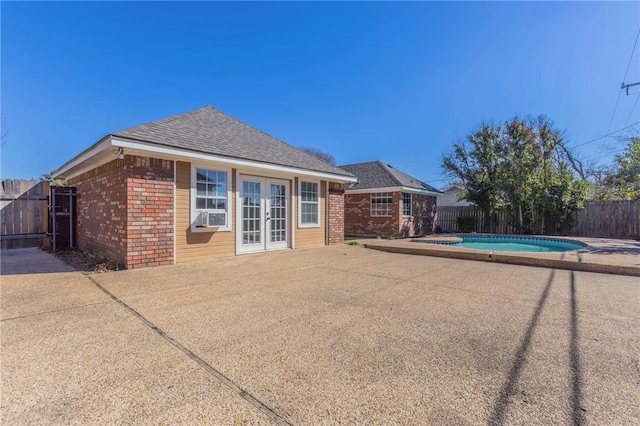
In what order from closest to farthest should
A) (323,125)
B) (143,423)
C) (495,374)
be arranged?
(143,423)
(495,374)
(323,125)

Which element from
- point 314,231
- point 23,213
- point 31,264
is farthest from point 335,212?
point 23,213

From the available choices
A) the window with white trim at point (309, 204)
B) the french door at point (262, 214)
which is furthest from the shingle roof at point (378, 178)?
the french door at point (262, 214)

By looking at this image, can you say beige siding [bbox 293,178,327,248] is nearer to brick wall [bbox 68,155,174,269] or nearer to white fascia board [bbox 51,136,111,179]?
brick wall [bbox 68,155,174,269]

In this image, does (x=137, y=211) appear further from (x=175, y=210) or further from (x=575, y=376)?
(x=575, y=376)

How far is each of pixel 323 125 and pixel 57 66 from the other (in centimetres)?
1580

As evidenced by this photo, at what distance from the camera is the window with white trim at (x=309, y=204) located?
9.41 metres

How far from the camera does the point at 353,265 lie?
680 cm

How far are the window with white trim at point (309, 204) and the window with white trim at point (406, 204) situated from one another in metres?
6.41

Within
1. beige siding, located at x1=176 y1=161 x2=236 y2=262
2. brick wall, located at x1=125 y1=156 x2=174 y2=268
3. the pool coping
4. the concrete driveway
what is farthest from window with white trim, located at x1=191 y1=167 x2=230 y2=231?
the pool coping

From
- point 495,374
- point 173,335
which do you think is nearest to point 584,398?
point 495,374

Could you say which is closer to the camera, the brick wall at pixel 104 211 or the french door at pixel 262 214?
the brick wall at pixel 104 211

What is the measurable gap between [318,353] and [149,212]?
16.9 ft

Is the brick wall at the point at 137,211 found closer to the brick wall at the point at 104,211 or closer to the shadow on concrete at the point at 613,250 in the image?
the brick wall at the point at 104,211

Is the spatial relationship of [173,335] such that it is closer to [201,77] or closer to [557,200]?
[201,77]
